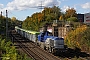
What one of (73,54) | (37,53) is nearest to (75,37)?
(73,54)

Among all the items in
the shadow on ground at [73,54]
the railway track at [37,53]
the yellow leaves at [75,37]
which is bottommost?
the railway track at [37,53]

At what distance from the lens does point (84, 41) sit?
3759cm

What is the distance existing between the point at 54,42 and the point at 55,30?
22911mm

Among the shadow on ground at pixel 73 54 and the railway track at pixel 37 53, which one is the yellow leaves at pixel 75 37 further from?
the railway track at pixel 37 53

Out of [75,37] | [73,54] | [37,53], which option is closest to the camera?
[73,54]

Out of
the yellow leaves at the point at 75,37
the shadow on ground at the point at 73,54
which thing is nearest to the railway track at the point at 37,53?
the shadow on ground at the point at 73,54

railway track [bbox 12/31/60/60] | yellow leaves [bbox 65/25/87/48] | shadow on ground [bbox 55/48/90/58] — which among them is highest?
yellow leaves [bbox 65/25/87/48]

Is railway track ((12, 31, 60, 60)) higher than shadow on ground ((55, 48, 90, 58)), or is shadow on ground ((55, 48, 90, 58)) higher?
shadow on ground ((55, 48, 90, 58))

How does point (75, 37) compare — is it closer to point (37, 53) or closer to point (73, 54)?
point (73, 54)

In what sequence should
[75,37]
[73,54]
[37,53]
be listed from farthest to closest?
[75,37] → [37,53] → [73,54]

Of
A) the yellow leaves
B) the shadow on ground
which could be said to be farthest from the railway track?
the yellow leaves

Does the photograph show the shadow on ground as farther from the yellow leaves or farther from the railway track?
the yellow leaves

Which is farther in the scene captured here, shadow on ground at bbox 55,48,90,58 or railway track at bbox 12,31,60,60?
shadow on ground at bbox 55,48,90,58

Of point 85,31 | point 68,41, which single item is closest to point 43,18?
point 68,41
